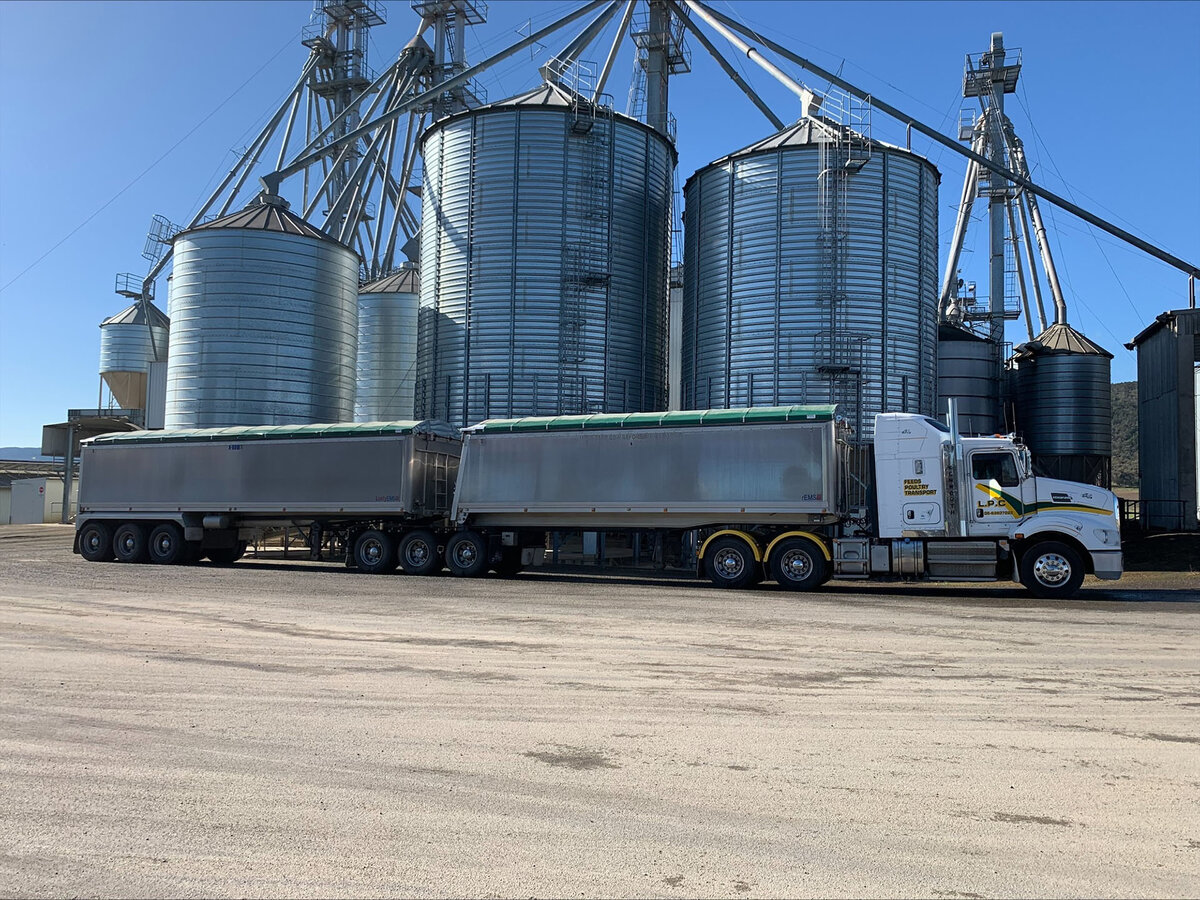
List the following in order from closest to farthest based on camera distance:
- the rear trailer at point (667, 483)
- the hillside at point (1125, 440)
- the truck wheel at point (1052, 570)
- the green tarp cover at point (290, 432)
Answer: the truck wheel at point (1052, 570), the rear trailer at point (667, 483), the green tarp cover at point (290, 432), the hillside at point (1125, 440)

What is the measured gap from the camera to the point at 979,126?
161ft

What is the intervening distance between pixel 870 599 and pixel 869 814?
45.3 feet

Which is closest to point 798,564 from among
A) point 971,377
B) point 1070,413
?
point 971,377

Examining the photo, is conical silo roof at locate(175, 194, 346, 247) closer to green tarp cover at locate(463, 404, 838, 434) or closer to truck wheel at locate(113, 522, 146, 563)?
truck wheel at locate(113, 522, 146, 563)

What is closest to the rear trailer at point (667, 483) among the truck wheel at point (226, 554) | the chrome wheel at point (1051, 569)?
the chrome wheel at point (1051, 569)

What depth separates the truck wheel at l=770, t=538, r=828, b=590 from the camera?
2058 cm

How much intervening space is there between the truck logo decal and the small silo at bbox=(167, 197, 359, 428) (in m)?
23.3

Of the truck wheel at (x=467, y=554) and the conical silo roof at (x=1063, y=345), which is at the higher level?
the conical silo roof at (x=1063, y=345)

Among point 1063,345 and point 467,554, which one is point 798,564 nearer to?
point 467,554

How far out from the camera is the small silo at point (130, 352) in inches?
2042

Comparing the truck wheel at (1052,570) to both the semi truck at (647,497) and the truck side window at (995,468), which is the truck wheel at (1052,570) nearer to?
the semi truck at (647,497)

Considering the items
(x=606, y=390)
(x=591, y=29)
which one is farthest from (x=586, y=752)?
(x=591, y=29)

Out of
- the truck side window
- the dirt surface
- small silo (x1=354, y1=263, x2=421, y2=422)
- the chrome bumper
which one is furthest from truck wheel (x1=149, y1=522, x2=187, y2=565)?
the chrome bumper

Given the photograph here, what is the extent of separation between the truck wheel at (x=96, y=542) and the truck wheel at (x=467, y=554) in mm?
12068
